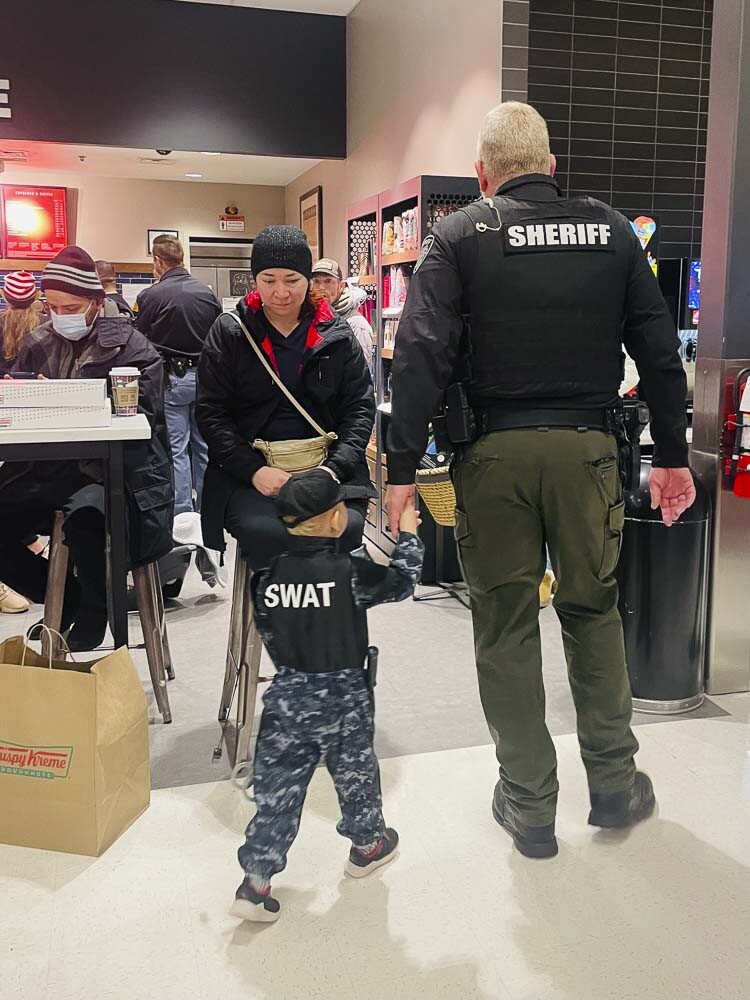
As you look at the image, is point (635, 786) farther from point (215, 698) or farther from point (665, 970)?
point (215, 698)

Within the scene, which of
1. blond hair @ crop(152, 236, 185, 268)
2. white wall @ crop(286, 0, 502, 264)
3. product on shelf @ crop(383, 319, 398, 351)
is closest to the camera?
white wall @ crop(286, 0, 502, 264)

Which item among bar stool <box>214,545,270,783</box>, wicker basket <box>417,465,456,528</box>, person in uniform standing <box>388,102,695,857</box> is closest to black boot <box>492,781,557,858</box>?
person in uniform standing <box>388,102,695,857</box>

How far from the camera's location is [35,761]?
234cm

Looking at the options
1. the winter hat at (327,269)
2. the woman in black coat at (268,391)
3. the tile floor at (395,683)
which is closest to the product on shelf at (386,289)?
the winter hat at (327,269)

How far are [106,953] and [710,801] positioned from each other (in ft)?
5.32

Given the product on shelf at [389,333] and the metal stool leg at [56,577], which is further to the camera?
the product on shelf at [389,333]

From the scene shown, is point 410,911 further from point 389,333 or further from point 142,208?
point 142,208

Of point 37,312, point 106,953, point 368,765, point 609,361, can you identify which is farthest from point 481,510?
point 37,312

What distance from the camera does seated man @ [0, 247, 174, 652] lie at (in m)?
3.02

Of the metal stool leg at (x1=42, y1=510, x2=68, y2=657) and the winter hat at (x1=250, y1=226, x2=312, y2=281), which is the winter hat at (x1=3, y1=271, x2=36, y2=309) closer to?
the metal stool leg at (x1=42, y1=510, x2=68, y2=657)

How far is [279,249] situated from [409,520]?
87cm

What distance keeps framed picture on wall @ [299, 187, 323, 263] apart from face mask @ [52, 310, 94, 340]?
597 cm

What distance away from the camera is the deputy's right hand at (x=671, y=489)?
2549 mm

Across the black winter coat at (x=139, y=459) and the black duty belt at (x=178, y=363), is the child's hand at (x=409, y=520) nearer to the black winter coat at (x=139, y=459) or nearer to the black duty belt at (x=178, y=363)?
the black winter coat at (x=139, y=459)
